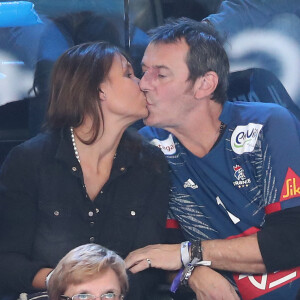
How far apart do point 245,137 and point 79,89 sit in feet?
2.13

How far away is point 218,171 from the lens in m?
2.38

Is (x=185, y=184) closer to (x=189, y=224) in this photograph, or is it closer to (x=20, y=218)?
(x=189, y=224)

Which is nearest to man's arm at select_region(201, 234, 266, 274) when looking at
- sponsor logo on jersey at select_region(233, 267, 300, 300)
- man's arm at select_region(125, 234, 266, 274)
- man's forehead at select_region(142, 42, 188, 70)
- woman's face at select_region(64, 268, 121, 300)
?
man's arm at select_region(125, 234, 266, 274)

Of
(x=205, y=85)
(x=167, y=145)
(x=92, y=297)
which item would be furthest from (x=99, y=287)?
(x=205, y=85)

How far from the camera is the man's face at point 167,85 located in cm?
238

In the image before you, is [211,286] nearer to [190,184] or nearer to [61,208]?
[190,184]

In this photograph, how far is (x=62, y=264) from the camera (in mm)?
1898

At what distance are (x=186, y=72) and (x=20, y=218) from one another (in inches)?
33.1

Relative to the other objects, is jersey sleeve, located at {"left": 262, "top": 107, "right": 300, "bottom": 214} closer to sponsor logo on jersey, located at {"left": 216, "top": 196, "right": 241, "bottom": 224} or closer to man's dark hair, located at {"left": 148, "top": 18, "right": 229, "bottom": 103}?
sponsor logo on jersey, located at {"left": 216, "top": 196, "right": 241, "bottom": 224}

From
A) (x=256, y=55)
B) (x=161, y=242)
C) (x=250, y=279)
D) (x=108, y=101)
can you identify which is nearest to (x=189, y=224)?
(x=161, y=242)

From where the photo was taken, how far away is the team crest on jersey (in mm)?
2367

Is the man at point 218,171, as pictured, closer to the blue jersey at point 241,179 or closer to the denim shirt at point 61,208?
the blue jersey at point 241,179

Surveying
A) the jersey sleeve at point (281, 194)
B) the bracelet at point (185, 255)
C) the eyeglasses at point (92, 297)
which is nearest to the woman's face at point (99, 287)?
the eyeglasses at point (92, 297)

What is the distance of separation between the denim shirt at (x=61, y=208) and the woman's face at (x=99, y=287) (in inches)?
14.2
